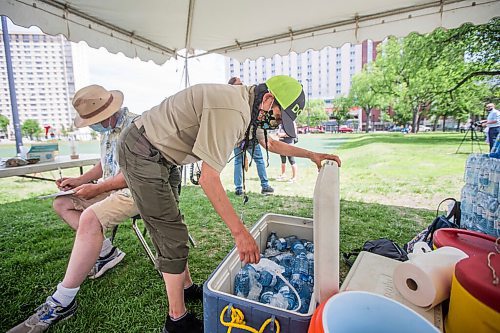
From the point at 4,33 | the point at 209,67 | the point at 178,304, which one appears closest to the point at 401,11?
the point at 209,67

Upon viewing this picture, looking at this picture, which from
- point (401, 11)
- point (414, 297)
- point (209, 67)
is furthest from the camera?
point (209, 67)

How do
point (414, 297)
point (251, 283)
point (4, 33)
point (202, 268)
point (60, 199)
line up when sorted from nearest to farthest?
point (414, 297) < point (251, 283) < point (60, 199) < point (202, 268) < point (4, 33)

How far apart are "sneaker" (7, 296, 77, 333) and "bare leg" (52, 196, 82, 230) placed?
521 millimetres

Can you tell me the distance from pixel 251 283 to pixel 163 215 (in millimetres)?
483

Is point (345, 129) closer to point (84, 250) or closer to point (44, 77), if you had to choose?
point (44, 77)

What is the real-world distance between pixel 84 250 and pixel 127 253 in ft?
2.91

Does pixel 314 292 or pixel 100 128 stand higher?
pixel 100 128

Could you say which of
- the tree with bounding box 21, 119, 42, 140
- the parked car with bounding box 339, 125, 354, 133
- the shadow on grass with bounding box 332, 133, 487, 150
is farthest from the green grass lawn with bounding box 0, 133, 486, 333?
the parked car with bounding box 339, 125, 354, 133

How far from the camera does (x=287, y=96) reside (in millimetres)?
1092

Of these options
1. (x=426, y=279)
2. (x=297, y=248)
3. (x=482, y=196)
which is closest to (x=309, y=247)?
(x=297, y=248)

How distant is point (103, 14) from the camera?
2586mm

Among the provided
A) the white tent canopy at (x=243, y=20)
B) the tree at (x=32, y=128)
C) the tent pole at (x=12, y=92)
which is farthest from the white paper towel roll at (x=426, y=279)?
the tree at (x=32, y=128)

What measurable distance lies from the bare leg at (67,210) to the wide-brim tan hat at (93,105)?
0.49 meters

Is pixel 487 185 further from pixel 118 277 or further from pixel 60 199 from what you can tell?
pixel 60 199
